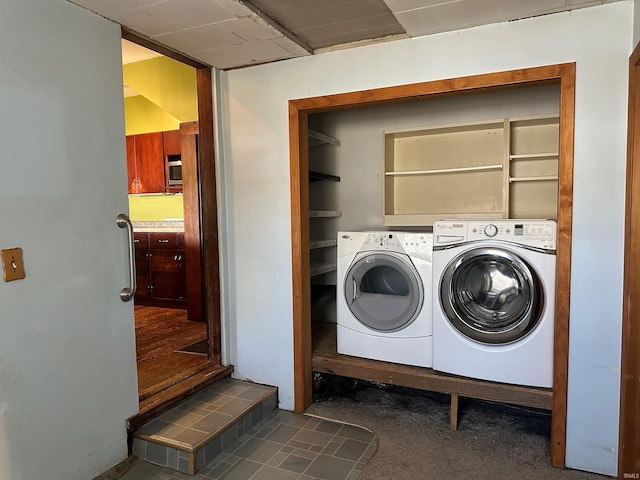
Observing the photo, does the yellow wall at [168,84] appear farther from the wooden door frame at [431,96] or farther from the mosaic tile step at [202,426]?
the mosaic tile step at [202,426]

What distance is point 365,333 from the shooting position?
8.87 feet

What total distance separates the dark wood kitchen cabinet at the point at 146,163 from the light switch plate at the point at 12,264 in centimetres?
345

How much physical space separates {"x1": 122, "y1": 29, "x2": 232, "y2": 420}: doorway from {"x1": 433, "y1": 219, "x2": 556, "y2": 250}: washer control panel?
1.46m

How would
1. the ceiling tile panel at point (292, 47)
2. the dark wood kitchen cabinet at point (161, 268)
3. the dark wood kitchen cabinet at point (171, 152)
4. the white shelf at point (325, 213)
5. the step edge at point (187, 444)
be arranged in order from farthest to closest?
the dark wood kitchen cabinet at point (171, 152) < the dark wood kitchen cabinet at point (161, 268) < the white shelf at point (325, 213) < the ceiling tile panel at point (292, 47) < the step edge at point (187, 444)

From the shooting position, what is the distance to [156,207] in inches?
215

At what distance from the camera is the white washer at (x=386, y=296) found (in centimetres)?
255

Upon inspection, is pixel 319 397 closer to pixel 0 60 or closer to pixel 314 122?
pixel 314 122

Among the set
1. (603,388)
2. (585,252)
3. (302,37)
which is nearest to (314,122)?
(302,37)

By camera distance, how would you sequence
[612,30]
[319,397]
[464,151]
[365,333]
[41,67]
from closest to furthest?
[41,67] → [612,30] → [365,333] → [319,397] → [464,151]

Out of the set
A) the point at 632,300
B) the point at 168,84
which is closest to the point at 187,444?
the point at 632,300

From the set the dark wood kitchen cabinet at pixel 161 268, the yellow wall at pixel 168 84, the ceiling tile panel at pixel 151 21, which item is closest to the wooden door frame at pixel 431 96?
the ceiling tile panel at pixel 151 21

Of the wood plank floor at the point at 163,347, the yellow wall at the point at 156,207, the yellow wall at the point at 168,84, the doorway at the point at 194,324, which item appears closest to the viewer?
the doorway at the point at 194,324

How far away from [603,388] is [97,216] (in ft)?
8.35

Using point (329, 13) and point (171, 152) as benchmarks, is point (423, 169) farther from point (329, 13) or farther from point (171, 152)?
point (171, 152)
